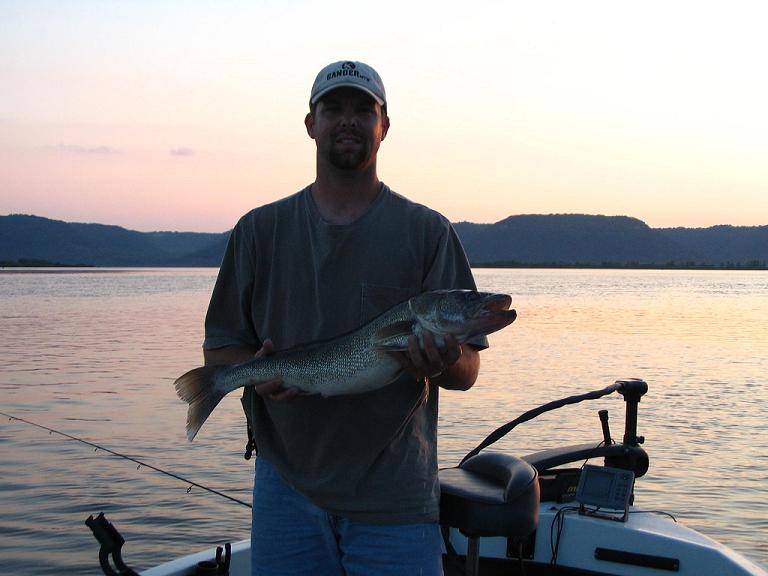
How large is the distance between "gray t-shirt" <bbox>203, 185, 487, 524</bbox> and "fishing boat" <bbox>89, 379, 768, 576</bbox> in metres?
0.90

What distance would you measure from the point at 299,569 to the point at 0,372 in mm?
17829

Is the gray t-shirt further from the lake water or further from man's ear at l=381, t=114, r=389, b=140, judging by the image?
the lake water

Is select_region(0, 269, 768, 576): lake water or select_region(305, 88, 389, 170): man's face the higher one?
select_region(305, 88, 389, 170): man's face

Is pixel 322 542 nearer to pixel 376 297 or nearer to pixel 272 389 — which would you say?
pixel 272 389

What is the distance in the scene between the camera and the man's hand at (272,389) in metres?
3.26

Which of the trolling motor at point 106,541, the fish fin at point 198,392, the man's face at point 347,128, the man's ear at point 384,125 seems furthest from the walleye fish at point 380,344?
the trolling motor at point 106,541

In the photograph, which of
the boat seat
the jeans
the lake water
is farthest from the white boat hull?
the lake water

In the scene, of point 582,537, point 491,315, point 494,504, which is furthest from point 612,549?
point 491,315

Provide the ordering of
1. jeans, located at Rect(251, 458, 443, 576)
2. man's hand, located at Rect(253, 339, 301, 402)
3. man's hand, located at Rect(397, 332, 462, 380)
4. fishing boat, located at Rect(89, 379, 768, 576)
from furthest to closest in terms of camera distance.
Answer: fishing boat, located at Rect(89, 379, 768, 576), man's hand, located at Rect(253, 339, 301, 402), jeans, located at Rect(251, 458, 443, 576), man's hand, located at Rect(397, 332, 462, 380)

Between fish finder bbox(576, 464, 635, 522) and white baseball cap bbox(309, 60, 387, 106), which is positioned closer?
white baseball cap bbox(309, 60, 387, 106)

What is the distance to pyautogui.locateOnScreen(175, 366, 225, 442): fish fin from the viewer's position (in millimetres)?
3590

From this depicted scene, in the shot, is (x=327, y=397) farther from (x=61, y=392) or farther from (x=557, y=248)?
(x=557, y=248)

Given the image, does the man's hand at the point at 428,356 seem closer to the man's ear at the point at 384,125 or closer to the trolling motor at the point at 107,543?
the man's ear at the point at 384,125

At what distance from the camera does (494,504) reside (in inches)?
146
